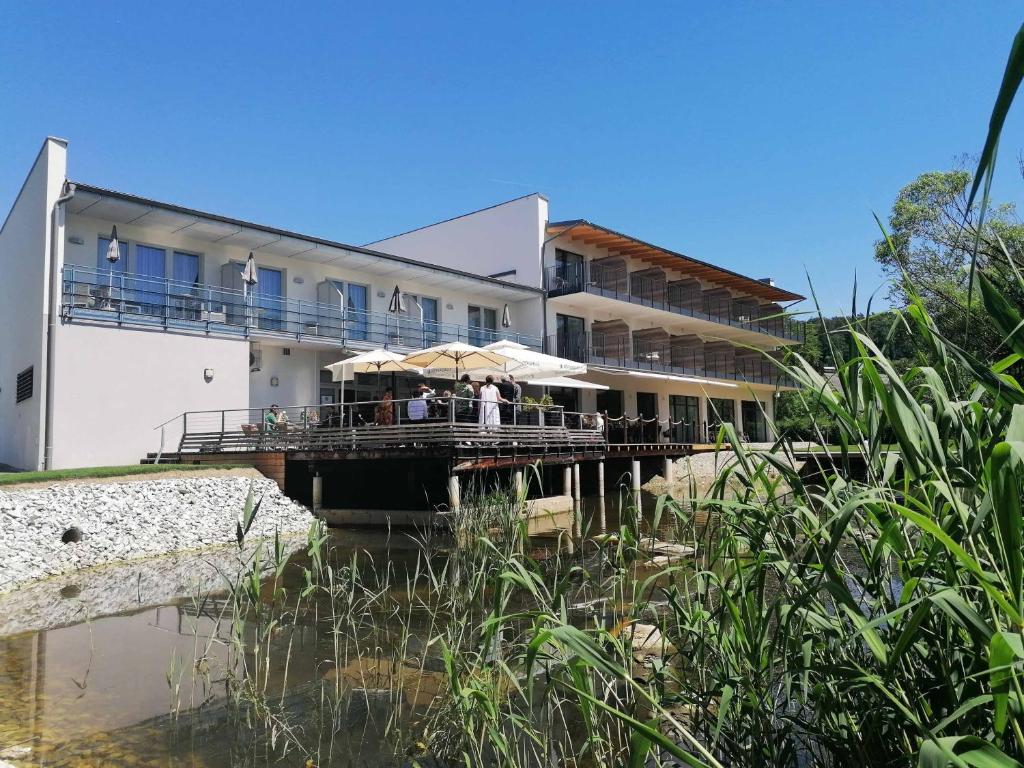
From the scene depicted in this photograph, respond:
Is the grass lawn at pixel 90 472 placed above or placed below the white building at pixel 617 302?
below

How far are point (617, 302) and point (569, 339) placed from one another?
246 centimetres

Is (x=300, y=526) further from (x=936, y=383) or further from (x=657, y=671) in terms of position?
(x=936, y=383)

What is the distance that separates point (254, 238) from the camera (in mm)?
17094

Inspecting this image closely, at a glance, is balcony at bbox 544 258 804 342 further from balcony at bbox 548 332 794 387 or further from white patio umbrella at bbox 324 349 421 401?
white patio umbrella at bbox 324 349 421 401

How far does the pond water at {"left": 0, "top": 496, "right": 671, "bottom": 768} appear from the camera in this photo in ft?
12.7

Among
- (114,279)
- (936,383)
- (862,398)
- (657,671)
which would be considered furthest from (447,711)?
(114,279)

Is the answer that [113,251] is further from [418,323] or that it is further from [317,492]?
[418,323]

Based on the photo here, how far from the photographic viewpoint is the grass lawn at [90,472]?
10.5m

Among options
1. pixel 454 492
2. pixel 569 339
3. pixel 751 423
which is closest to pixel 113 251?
pixel 454 492

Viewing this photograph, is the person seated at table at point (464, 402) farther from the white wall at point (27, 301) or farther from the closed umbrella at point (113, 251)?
the white wall at point (27, 301)

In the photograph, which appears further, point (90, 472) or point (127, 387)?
point (127, 387)

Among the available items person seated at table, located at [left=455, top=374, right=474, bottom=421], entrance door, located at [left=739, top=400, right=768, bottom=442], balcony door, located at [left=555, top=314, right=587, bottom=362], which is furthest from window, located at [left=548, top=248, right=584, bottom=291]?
entrance door, located at [left=739, top=400, right=768, bottom=442]

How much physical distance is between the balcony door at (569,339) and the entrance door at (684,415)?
7378 millimetres

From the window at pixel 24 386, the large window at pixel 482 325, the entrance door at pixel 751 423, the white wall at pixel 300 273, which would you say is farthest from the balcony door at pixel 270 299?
the entrance door at pixel 751 423
